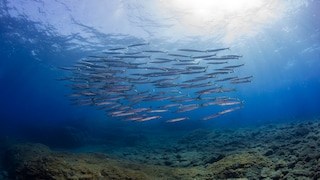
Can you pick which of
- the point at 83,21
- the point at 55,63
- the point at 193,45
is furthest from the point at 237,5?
the point at 55,63

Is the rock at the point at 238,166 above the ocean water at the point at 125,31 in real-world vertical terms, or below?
below

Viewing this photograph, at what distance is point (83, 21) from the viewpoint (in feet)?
71.8

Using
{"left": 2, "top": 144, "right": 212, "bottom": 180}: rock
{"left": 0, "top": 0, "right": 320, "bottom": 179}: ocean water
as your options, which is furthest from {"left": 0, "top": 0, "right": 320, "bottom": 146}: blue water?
{"left": 2, "top": 144, "right": 212, "bottom": 180}: rock

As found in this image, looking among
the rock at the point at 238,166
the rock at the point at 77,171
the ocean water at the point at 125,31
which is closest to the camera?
the rock at the point at 77,171

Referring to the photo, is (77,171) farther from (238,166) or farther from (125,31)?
(125,31)

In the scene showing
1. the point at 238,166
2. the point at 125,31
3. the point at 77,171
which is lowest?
the point at 238,166

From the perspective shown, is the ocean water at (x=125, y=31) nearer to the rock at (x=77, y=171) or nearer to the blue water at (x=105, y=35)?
the blue water at (x=105, y=35)

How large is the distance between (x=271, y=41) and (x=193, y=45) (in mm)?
12366

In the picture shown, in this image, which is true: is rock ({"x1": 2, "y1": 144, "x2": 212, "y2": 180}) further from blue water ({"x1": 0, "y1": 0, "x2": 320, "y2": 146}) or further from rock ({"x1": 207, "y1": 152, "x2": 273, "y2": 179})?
blue water ({"x1": 0, "y1": 0, "x2": 320, "y2": 146})

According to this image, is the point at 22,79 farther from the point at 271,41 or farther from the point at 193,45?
the point at 271,41

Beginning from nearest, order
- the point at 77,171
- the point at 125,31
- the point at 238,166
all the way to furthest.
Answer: the point at 77,171 → the point at 238,166 → the point at 125,31

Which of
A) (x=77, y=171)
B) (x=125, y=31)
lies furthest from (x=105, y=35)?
(x=77, y=171)

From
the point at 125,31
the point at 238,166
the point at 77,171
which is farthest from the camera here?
the point at 125,31

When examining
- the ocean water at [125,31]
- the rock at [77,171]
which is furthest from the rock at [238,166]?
the ocean water at [125,31]
